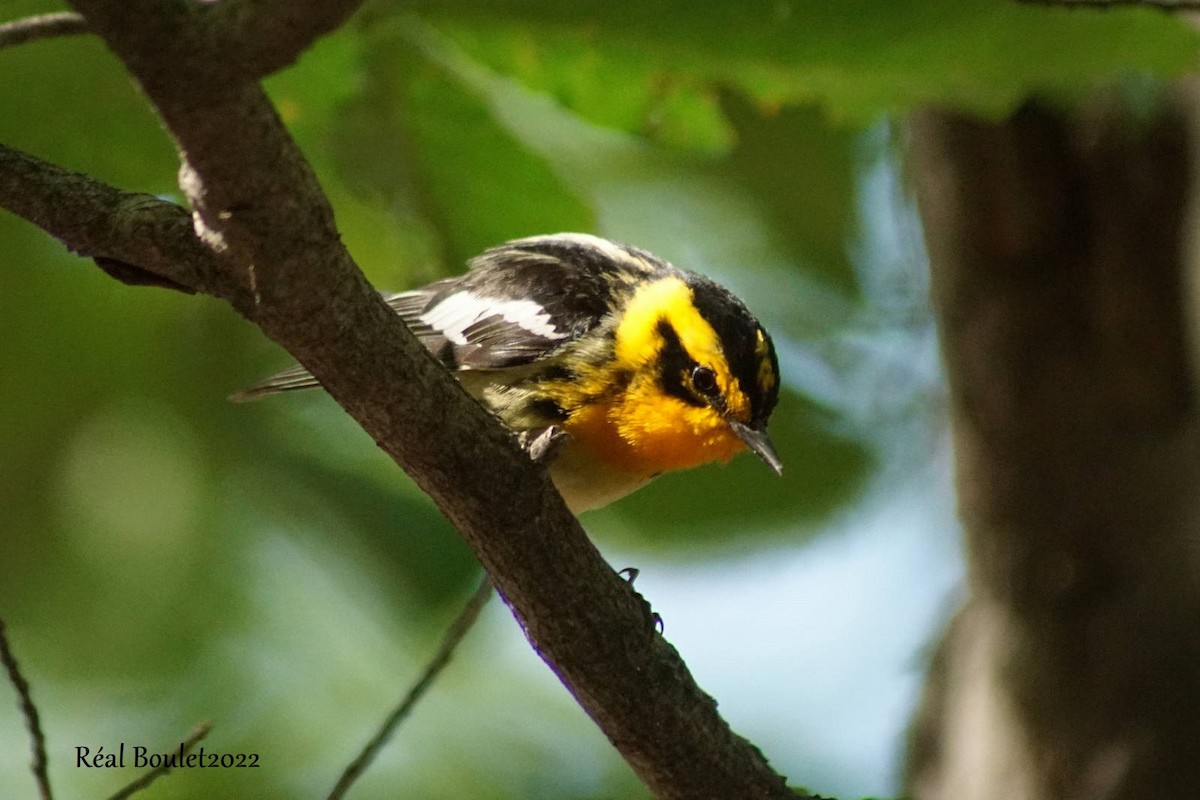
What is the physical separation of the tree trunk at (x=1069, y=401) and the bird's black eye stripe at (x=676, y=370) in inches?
64.5

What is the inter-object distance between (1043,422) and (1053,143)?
984 millimetres

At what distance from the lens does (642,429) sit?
3488 millimetres

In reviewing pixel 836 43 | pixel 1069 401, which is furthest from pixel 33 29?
pixel 1069 401

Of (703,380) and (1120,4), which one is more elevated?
(1120,4)

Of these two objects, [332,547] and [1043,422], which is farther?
[332,547]

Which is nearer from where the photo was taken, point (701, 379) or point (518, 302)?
point (701, 379)

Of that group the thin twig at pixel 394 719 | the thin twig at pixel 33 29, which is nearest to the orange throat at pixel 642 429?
the thin twig at pixel 394 719

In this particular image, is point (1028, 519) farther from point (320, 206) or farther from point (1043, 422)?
point (320, 206)

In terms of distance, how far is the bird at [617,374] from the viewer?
11.5 ft

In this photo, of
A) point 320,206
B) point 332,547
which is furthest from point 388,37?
point 332,547

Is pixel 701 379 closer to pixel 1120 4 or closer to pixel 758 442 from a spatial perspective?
pixel 758 442

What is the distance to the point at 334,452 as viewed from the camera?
5.09 meters

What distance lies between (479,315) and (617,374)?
0.52 m

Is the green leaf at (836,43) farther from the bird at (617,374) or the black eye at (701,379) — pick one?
the black eye at (701,379)
